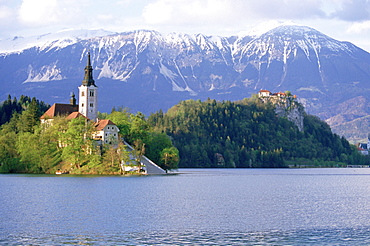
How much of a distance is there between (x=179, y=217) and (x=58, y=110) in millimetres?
106023

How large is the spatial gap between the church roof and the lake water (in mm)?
69662

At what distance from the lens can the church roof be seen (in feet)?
517

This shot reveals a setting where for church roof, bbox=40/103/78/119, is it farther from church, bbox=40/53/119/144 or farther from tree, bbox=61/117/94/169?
tree, bbox=61/117/94/169

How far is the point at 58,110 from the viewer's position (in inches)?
6353

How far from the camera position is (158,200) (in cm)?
7650

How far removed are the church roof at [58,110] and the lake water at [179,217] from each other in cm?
6966

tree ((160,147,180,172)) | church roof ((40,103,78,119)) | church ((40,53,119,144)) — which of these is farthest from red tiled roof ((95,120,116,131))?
church roof ((40,103,78,119))

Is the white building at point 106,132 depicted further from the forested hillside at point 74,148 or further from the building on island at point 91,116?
the forested hillside at point 74,148

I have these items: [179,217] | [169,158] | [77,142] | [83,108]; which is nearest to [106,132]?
[77,142]

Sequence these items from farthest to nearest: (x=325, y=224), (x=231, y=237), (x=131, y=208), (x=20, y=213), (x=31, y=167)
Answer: (x=31, y=167), (x=131, y=208), (x=20, y=213), (x=325, y=224), (x=231, y=237)

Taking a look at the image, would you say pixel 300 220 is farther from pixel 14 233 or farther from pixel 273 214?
pixel 14 233

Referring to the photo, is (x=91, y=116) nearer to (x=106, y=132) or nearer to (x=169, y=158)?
(x=106, y=132)

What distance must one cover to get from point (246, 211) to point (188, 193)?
23.1 metres

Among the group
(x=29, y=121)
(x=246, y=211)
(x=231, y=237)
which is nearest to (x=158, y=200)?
(x=246, y=211)
